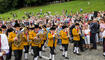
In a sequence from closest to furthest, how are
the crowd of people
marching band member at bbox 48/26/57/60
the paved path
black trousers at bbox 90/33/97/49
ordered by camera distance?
the crowd of people, marching band member at bbox 48/26/57/60, the paved path, black trousers at bbox 90/33/97/49

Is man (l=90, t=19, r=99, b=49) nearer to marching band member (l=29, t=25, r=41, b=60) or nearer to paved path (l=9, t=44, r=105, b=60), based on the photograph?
paved path (l=9, t=44, r=105, b=60)

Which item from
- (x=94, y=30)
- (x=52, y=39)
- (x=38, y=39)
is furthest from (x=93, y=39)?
(x=38, y=39)

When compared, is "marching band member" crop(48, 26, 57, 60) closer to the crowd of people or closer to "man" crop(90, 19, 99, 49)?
the crowd of people

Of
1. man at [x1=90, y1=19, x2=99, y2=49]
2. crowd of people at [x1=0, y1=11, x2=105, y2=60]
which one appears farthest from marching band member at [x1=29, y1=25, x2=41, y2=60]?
man at [x1=90, y1=19, x2=99, y2=49]

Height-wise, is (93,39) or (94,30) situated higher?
(94,30)

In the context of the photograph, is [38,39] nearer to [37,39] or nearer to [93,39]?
[37,39]

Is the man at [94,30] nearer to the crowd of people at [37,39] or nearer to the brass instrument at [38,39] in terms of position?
the crowd of people at [37,39]

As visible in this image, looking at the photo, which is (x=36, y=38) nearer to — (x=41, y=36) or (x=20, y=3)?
(x=41, y=36)

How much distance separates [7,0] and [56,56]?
6394 centimetres

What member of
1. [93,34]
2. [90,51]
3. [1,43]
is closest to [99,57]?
[90,51]

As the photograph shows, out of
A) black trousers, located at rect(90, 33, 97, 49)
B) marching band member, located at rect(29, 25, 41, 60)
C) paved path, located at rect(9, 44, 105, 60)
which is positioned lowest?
paved path, located at rect(9, 44, 105, 60)

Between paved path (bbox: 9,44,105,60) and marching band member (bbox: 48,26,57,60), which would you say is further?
paved path (bbox: 9,44,105,60)

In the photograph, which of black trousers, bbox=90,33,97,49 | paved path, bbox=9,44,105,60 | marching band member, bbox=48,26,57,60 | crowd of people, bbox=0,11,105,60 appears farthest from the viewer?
black trousers, bbox=90,33,97,49

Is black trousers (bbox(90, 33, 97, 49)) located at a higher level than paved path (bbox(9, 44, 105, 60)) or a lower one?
higher
